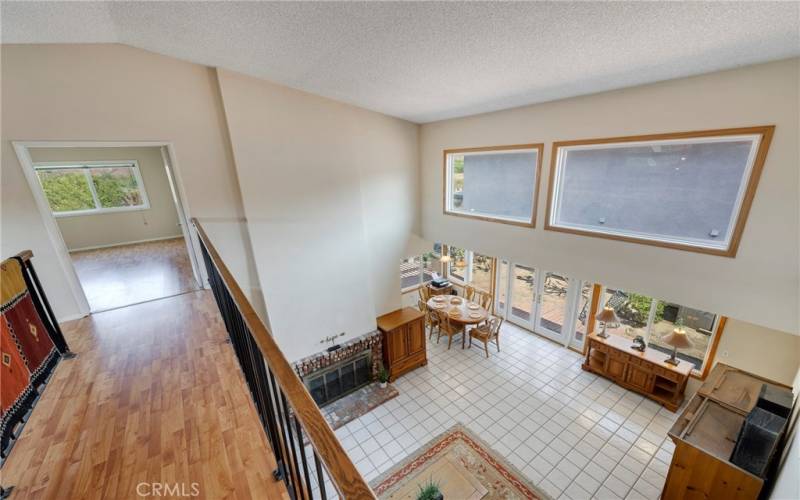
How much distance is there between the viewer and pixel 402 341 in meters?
6.16

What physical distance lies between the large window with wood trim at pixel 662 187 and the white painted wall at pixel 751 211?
0.09 meters

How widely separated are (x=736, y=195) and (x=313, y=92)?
520cm

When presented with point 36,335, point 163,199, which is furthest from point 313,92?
point 163,199

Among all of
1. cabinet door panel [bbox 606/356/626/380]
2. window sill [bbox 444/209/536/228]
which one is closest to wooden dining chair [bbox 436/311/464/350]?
window sill [bbox 444/209/536/228]

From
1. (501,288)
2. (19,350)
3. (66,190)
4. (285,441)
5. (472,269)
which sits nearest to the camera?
(285,441)

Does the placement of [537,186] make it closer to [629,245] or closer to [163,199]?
[629,245]

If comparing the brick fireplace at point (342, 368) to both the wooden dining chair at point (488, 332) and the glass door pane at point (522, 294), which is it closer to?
the wooden dining chair at point (488, 332)

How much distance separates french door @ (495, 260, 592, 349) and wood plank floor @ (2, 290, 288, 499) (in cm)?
557

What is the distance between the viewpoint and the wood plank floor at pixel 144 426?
59.2 inches

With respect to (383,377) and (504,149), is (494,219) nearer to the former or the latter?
(504,149)

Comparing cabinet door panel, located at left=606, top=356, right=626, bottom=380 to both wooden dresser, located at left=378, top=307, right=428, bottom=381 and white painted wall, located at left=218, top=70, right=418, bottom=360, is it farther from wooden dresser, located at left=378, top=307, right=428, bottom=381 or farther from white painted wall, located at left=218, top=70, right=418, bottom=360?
white painted wall, located at left=218, top=70, right=418, bottom=360

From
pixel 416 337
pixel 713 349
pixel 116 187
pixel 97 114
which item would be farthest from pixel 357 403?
pixel 116 187

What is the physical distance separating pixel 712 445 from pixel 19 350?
19.2ft

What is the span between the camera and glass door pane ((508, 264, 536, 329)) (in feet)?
23.7
